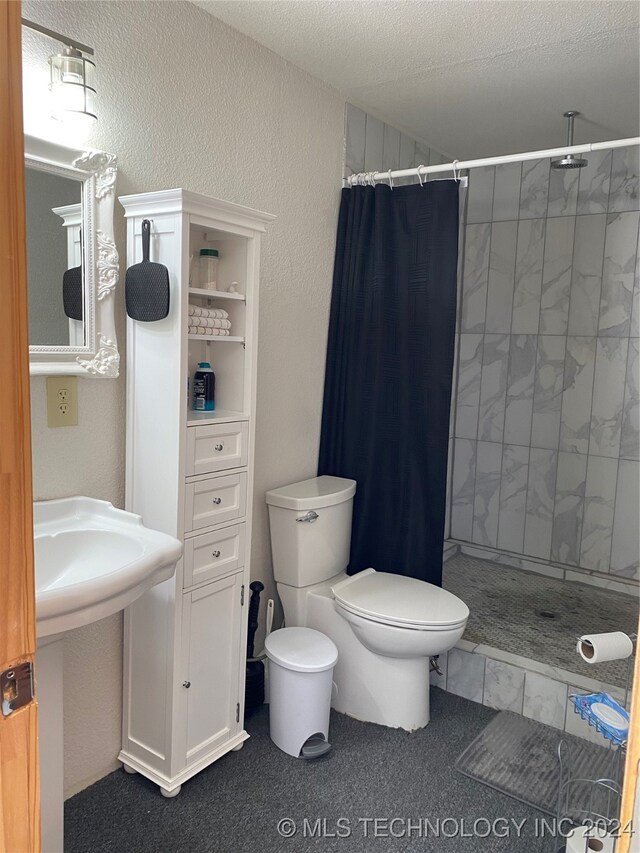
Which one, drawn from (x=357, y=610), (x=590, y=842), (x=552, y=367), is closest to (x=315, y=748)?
(x=357, y=610)

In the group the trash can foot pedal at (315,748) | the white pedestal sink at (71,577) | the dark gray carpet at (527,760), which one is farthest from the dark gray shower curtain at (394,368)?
the white pedestal sink at (71,577)

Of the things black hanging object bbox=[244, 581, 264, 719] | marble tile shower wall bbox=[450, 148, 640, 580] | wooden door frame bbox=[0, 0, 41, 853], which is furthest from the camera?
marble tile shower wall bbox=[450, 148, 640, 580]

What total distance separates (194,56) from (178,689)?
1.98m

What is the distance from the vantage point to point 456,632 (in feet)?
7.84

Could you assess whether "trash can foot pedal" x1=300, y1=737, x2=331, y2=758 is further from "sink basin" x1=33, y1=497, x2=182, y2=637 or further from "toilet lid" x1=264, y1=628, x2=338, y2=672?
"sink basin" x1=33, y1=497, x2=182, y2=637

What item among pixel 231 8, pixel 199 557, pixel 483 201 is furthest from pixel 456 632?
pixel 483 201

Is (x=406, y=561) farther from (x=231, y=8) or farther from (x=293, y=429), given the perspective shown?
(x=231, y=8)

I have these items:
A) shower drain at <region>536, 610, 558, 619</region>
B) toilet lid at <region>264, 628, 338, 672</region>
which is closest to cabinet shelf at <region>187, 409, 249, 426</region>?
toilet lid at <region>264, 628, 338, 672</region>

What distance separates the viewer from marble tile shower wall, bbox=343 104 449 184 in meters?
2.90

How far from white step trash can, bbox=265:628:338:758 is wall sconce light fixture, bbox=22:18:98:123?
1.76m

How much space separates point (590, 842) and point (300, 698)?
945 millimetres

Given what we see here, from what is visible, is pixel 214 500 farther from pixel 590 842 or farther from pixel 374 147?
pixel 374 147

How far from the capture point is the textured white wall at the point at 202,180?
1.91 meters

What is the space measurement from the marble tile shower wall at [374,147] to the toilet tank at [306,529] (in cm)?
136
